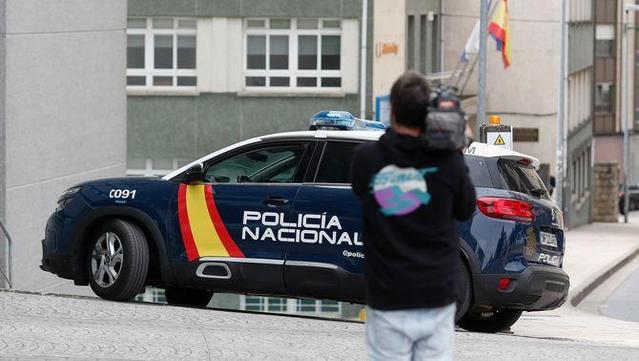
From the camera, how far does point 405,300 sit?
6238mm

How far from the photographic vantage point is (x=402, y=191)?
249 inches

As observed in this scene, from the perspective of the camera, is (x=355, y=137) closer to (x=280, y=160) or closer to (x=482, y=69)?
(x=280, y=160)

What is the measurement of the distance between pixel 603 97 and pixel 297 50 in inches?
1831

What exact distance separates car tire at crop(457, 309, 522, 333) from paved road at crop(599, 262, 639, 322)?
30.8ft

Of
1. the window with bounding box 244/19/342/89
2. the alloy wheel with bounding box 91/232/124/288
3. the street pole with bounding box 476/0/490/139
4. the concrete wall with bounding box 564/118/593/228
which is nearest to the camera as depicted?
the alloy wheel with bounding box 91/232/124/288

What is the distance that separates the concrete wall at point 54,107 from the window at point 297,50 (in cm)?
1922

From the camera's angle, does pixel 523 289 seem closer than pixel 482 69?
Yes

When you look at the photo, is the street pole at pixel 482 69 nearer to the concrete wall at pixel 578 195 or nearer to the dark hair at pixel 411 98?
the dark hair at pixel 411 98

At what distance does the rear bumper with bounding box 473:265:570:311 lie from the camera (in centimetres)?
1230

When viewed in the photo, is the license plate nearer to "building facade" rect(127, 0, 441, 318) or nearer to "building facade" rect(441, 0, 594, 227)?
"building facade" rect(127, 0, 441, 318)

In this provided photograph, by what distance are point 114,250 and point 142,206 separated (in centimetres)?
44

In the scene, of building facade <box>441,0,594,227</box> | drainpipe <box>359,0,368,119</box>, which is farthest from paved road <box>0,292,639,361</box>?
building facade <box>441,0,594,227</box>

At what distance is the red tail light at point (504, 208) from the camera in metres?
12.3

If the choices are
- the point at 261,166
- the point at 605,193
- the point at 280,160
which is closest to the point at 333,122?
the point at 280,160
